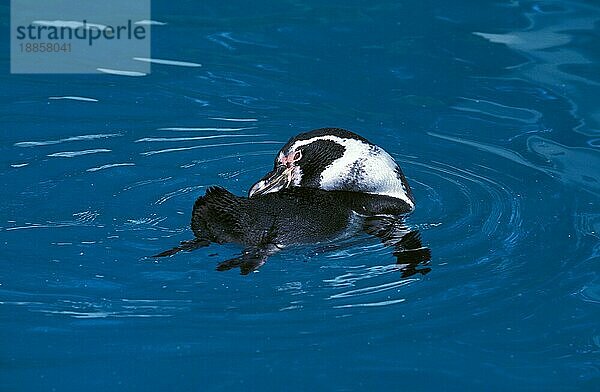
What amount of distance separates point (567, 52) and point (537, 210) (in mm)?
2704

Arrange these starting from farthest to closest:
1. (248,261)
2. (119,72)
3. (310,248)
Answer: (119,72) → (310,248) → (248,261)

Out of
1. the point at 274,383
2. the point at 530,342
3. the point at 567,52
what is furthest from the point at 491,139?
the point at 274,383

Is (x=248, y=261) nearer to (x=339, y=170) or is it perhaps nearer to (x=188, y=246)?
(x=188, y=246)

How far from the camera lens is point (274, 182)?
5.02m

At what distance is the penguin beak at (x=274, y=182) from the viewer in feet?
16.4

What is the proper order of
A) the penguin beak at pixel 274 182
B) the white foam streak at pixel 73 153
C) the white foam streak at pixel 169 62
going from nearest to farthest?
1. the penguin beak at pixel 274 182
2. the white foam streak at pixel 73 153
3. the white foam streak at pixel 169 62

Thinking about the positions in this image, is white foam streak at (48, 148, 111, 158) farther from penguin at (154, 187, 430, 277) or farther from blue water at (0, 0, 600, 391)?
penguin at (154, 187, 430, 277)

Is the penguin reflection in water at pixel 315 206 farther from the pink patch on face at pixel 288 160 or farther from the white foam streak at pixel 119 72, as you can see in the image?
the white foam streak at pixel 119 72

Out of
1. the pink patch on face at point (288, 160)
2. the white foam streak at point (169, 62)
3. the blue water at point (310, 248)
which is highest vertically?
the pink patch on face at point (288, 160)

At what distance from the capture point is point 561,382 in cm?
394

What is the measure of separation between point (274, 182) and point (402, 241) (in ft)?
2.24

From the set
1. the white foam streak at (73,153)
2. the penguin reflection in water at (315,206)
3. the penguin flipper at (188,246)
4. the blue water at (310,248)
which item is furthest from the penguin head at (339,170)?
the white foam streak at (73,153)

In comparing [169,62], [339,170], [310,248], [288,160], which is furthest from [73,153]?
[310,248]

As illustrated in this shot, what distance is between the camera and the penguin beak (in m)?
5.00
